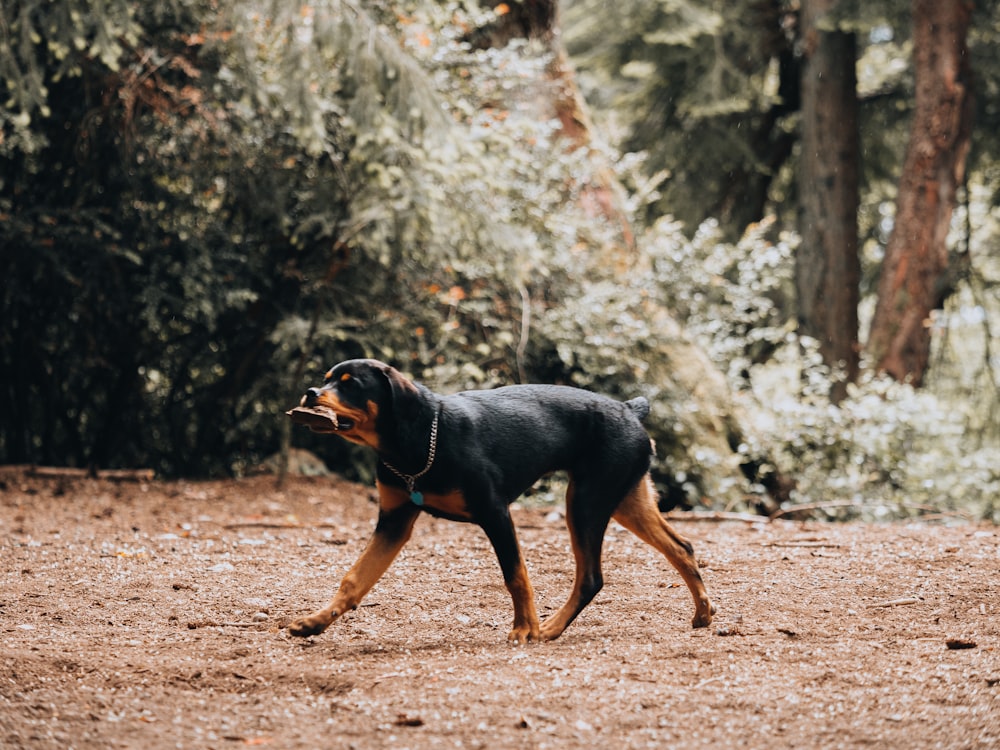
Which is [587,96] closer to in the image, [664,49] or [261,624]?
[664,49]

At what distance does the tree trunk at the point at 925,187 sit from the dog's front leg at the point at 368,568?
10.3 m

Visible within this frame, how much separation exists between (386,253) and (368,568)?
16.5ft

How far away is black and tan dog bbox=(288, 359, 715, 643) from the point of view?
15.7 ft

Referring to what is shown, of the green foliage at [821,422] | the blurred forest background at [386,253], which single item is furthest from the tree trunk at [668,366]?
the green foliage at [821,422]

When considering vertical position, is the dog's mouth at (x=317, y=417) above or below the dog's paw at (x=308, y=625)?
above

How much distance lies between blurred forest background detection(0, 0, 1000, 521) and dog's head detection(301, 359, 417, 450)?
4850 millimetres

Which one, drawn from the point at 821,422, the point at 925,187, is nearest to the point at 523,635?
the point at 821,422

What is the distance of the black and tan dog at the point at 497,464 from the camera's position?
15.7 ft

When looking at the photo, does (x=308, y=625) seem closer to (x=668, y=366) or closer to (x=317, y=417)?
(x=317, y=417)

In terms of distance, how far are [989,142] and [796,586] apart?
11.8 m

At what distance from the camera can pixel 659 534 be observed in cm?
543

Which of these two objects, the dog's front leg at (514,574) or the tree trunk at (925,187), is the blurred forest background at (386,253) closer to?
the tree trunk at (925,187)

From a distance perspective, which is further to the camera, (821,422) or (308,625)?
(821,422)

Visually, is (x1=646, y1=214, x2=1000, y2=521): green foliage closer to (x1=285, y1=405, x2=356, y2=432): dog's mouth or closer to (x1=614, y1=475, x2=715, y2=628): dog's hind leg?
(x1=614, y1=475, x2=715, y2=628): dog's hind leg
